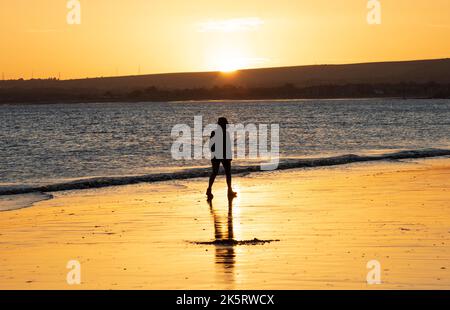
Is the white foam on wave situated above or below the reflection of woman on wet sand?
below

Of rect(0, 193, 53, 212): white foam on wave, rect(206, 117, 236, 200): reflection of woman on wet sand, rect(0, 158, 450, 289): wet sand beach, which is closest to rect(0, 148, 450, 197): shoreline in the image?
rect(0, 193, 53, 212): white foam on wave

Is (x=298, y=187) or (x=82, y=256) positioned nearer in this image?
(x=82, y=256)

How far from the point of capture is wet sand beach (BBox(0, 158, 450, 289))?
10594 millimetres

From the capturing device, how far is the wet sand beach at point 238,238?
10.6 meters

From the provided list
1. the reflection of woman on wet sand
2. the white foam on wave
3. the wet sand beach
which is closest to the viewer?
the wet sand beach

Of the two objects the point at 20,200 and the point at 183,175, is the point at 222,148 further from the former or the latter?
the point at 183,175

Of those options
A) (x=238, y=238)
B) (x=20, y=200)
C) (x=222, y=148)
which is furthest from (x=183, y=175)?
(x=238, y=238)

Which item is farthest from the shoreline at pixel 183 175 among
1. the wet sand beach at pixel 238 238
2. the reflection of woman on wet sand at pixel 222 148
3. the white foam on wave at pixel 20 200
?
the reflection of woman on wet sand at pixel 222 148

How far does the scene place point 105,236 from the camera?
14.1 metres

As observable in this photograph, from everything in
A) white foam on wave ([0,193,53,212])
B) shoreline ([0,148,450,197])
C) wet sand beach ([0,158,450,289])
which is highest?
shoreline ([0,148,450,197])

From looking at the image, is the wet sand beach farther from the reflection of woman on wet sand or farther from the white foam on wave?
the reflection of woman on wet sand
